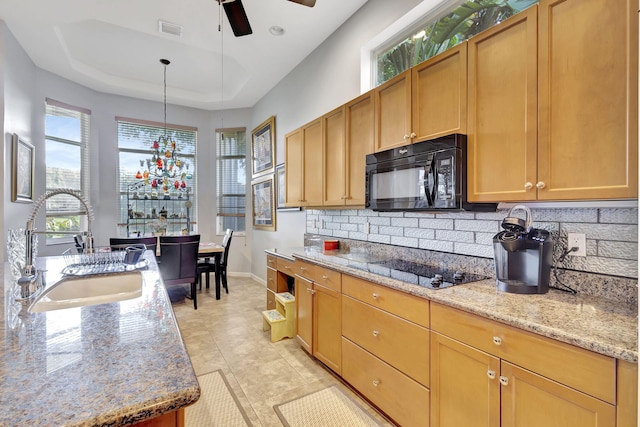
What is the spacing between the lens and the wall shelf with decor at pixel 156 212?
209 inches

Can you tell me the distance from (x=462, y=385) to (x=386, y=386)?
21.9 inches

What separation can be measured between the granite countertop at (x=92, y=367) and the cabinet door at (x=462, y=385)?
1190 mm

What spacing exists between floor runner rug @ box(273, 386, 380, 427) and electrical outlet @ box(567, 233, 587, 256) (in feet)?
4.80

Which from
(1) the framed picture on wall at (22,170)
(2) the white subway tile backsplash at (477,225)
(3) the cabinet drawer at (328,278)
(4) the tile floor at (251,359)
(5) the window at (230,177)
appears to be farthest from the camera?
(5) the window at (230,177)

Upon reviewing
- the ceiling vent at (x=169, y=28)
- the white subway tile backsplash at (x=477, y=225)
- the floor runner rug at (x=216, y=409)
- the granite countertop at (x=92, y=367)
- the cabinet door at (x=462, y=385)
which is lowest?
the floor runner rug at (x=216, y=409)

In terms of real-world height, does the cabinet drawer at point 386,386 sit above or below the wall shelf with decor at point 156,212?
below

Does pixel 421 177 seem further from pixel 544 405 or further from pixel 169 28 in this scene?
pixel 169 28

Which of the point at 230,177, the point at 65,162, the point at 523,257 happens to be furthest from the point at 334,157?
the point at 65,162

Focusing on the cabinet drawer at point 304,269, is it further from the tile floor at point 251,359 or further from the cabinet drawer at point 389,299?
the tile floor at point 251,359

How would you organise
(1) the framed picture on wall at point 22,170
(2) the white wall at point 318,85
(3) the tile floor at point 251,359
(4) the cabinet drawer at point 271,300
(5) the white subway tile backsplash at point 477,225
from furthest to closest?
(4) the cabinet drawer at point 271,300
(1) the framed picture on wall at point 22,170
(2) the white wall at point 318,85
(3) the tile floor at point 251,359
(5) the white subway tile backsplash at point 477,225

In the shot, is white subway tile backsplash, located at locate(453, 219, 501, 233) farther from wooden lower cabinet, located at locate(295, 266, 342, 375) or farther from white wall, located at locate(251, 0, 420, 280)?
white wall, located at locate(251, 0, 420, 280)

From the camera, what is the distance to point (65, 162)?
452cm

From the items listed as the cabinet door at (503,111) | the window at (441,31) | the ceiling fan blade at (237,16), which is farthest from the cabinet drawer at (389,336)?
the ceiling fan blade at (237,16)

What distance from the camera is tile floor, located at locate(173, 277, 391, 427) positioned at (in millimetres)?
2109
